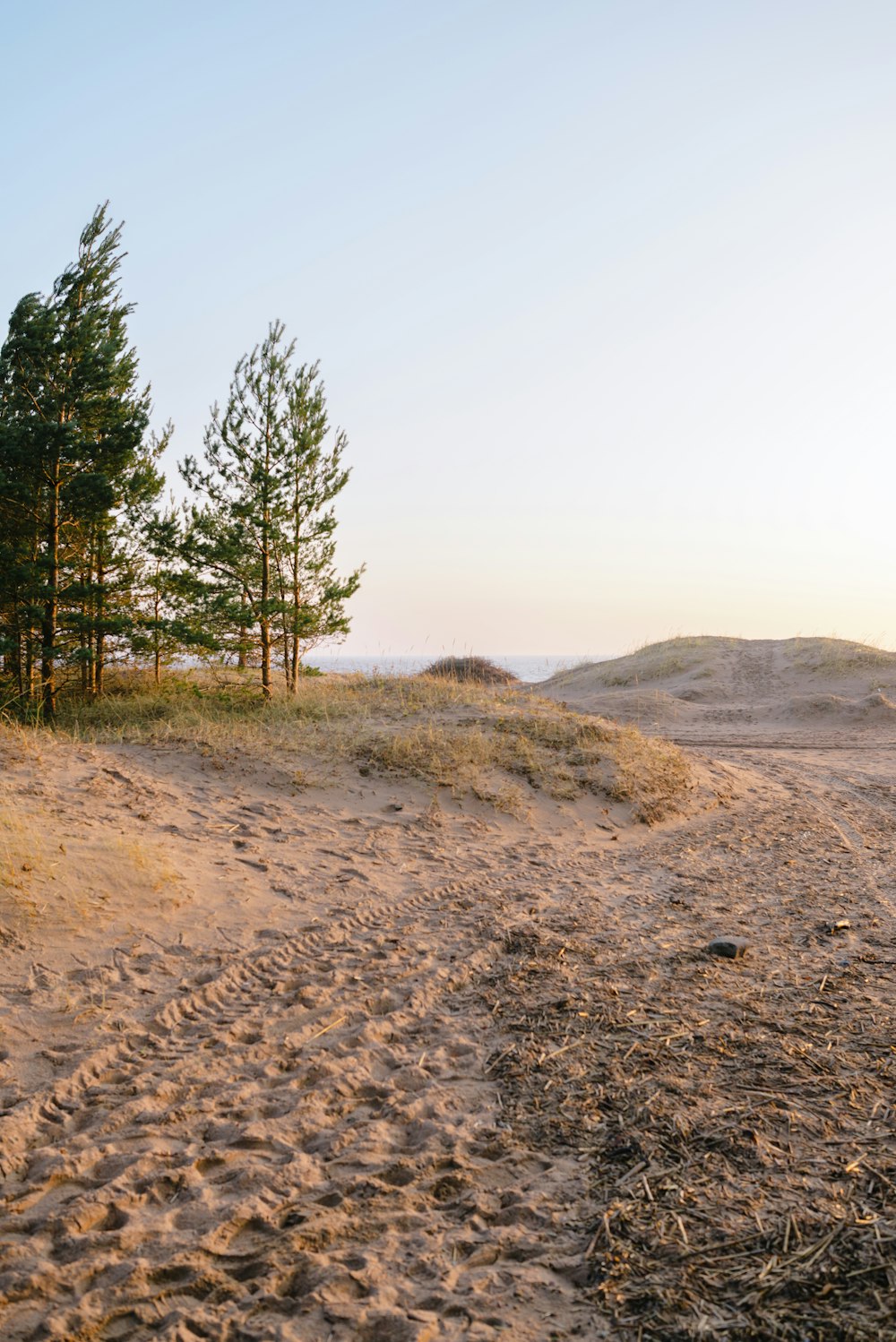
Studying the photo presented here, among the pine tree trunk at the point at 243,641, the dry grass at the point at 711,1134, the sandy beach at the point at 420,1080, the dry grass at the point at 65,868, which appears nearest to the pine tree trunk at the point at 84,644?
the pine tree trunk at the point at 243,641

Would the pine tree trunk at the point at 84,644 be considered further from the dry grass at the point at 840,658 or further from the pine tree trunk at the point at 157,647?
the dry grass at the point at 840,658

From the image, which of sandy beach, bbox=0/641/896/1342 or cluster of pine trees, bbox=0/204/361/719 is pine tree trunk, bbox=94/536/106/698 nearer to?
cluster of pine trees, bbox=0/204/361/719

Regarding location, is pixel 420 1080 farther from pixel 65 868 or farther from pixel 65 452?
pixel 65 452

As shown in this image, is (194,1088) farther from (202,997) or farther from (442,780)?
(442,780)

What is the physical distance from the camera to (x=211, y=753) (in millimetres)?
10211

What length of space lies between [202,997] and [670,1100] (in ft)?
9.06

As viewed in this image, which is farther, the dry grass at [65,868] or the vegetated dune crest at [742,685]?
the vegetated dune crest at [742,685]

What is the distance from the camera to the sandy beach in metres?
2.82

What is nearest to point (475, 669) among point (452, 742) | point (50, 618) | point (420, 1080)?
point (50, 618)

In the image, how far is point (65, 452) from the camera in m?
15.8

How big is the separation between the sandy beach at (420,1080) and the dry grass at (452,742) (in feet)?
4.87

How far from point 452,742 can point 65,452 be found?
10.0m

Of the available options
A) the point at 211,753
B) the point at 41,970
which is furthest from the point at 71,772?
the point at 41,970

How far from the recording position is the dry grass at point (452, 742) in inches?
409
